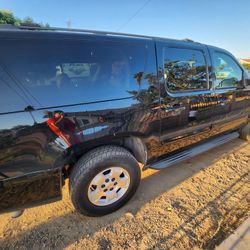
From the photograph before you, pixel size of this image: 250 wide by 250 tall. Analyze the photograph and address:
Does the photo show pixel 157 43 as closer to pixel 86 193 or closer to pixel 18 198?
pixel 86 193

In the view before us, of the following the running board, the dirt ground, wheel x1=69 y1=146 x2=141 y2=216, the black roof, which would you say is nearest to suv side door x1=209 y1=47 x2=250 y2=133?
the running board

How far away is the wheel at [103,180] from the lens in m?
1.98

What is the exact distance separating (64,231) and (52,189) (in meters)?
0.55

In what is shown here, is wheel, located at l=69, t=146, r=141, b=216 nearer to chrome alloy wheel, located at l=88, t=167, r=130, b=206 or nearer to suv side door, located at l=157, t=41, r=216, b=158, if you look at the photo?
chrome alloy wheel, located at l=88, t=167, r=130, b=206

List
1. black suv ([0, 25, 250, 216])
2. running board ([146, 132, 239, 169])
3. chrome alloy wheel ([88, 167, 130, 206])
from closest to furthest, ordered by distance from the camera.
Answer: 1. black suv ([0, 25, 250, 216])
2. chrome alloy wheel ([88, 167, 130, 206])
3. running board ([146, 132, 239, 169])

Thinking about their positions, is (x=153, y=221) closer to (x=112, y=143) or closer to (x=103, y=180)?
(x=103, y=180)

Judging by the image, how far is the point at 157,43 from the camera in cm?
243

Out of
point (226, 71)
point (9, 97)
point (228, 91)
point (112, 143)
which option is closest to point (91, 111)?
point (112, 143)

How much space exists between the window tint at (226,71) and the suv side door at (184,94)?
0.24m

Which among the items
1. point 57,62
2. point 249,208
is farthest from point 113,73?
point 249,208

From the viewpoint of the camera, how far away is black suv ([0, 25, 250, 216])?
1.62 m

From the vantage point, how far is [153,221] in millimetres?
2184


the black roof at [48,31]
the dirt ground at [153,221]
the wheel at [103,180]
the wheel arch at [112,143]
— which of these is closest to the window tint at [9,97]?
the black roof at [48,31]

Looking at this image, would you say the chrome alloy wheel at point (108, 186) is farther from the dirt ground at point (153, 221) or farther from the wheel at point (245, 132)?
the wheel at point (245, 132)
